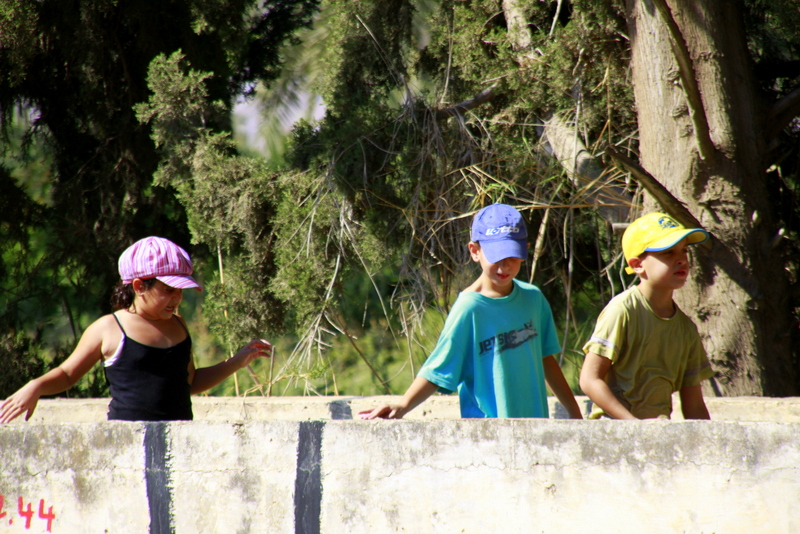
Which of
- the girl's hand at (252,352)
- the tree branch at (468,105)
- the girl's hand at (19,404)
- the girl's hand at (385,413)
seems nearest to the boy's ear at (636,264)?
the girl's hand at (385,413)

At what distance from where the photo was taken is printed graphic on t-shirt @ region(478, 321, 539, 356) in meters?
2.52

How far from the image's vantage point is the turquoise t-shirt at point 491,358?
8.15ft

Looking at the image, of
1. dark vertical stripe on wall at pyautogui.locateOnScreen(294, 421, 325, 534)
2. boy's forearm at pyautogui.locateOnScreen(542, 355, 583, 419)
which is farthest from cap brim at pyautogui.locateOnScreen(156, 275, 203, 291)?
boy's forearm at pyautogui.locateOnScreen(542, 355, 583, 419)

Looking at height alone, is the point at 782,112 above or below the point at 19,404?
above

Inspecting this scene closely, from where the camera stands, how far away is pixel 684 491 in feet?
6.43

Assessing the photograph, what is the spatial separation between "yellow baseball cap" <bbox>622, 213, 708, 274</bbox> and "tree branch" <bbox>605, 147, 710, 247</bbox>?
0.71m

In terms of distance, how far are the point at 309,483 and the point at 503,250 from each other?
3.42 feet

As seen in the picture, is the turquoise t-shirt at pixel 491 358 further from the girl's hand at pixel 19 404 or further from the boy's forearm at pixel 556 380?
the girl's hand at pixel 19 404

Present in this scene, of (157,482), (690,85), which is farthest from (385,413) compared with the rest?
(690,85)

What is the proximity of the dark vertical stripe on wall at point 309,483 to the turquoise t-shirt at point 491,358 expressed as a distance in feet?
1.43

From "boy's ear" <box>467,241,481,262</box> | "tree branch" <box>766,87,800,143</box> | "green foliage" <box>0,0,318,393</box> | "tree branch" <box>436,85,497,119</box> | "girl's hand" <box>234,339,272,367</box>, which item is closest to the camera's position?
"boy's ear" <box>467,241,481,262</box>

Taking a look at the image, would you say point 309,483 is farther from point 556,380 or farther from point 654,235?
point 654,235

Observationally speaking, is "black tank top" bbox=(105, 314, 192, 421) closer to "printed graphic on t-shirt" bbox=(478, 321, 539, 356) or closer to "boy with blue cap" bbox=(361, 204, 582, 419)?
"boy with blue cap" bbox=(361, 204, 582, 419)

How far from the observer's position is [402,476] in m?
2.22
